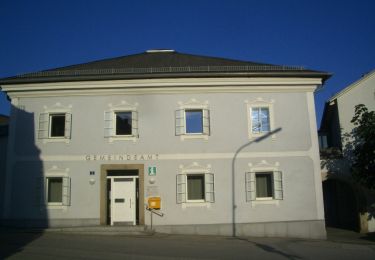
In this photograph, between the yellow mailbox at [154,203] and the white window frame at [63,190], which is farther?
the white window frame at [63,190]

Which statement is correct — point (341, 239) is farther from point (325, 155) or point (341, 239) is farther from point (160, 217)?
point (160, 217)

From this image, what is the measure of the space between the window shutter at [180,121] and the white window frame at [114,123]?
172 centimetres

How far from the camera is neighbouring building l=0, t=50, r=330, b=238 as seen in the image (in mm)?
16703

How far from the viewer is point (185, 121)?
17.4m

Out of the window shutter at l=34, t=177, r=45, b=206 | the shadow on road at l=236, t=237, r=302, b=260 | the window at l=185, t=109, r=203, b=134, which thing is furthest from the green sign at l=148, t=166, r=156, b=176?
the shadow on road at l=236, t=237, r=302, b=260

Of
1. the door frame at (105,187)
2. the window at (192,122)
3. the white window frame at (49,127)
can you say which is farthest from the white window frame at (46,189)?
the window at (192,122)

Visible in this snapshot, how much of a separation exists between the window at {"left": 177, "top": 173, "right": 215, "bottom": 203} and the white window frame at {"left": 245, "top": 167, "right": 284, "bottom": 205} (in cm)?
153

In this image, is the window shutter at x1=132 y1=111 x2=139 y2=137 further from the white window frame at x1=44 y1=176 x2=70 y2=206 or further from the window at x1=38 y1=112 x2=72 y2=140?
the white window frame at x1=44 y1=176 x2=70 y2=206

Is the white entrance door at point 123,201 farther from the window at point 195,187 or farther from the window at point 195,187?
the window at point 195,187

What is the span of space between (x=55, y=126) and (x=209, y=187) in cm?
726

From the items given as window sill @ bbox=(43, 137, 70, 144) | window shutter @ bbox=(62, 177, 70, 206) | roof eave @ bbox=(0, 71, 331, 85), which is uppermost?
roof eave @ bbox=(0, 71, 331, 85)

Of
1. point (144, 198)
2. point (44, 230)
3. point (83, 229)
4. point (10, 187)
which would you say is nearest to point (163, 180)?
point (144, 198)

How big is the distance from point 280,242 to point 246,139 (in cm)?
457

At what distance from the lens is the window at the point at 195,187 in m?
16.7
